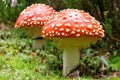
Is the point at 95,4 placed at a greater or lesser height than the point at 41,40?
greater

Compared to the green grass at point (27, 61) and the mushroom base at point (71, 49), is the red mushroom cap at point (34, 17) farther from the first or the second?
the mushroom base at point (71, 49)

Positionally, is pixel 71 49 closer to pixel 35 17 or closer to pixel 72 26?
pixel 72 26

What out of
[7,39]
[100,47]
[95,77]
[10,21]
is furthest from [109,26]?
[10,21]

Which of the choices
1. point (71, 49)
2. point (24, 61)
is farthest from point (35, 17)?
point (71, 49)

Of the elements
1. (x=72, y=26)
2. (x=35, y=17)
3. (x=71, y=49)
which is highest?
(x=72, y=26)

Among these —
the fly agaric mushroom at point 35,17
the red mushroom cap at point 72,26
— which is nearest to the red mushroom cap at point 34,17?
the fly agaric mushroom at point 35,17

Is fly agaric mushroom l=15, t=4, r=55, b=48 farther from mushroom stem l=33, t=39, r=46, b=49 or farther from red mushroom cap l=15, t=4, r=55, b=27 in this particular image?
mushroom stem l=33, t=39, r=46, b=49

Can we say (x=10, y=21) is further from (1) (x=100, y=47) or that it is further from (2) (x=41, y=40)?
(1) (x=100, y=47)

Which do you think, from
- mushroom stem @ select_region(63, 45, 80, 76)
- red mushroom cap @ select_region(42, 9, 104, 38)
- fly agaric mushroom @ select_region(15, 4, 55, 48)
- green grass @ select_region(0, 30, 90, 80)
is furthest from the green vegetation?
red mushroom cap @ select_region(42, 9, 104, 38)
